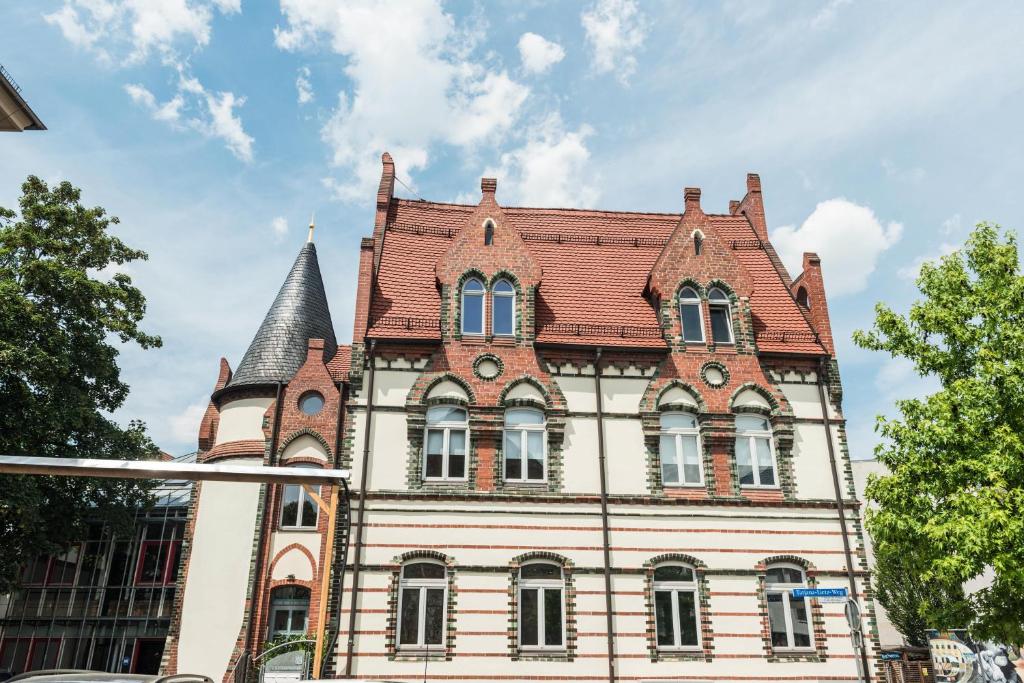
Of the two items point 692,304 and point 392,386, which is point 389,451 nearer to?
point 392,386

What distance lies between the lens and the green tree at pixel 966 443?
13.6 meters

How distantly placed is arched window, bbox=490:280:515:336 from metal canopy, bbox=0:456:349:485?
614 centimetres

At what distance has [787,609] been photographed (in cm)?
1758

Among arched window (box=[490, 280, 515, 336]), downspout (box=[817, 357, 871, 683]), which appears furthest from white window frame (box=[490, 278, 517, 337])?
downspout (box=[817, 357, 871, 683])

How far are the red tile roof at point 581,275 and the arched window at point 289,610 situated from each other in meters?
6.78

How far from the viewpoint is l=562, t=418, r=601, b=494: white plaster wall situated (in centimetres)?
1791

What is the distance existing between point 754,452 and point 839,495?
87.4 inches

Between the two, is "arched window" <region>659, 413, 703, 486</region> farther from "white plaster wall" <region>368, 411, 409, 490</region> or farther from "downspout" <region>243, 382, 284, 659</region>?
"downspout" <region>243, 382, 284, 659</region>

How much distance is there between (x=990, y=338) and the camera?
15.4 m

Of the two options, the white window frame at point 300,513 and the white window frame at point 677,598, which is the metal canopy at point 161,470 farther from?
the white window frame at point 677,598

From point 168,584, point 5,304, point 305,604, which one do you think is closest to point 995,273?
point 305,604

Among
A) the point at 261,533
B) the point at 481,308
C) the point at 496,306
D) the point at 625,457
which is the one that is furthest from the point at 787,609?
the point at 261,533

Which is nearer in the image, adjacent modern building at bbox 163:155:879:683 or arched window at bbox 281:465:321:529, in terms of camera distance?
adjacent modern building at bbox 163:155:879:683

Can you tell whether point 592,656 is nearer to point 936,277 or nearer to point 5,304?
point 936,277
